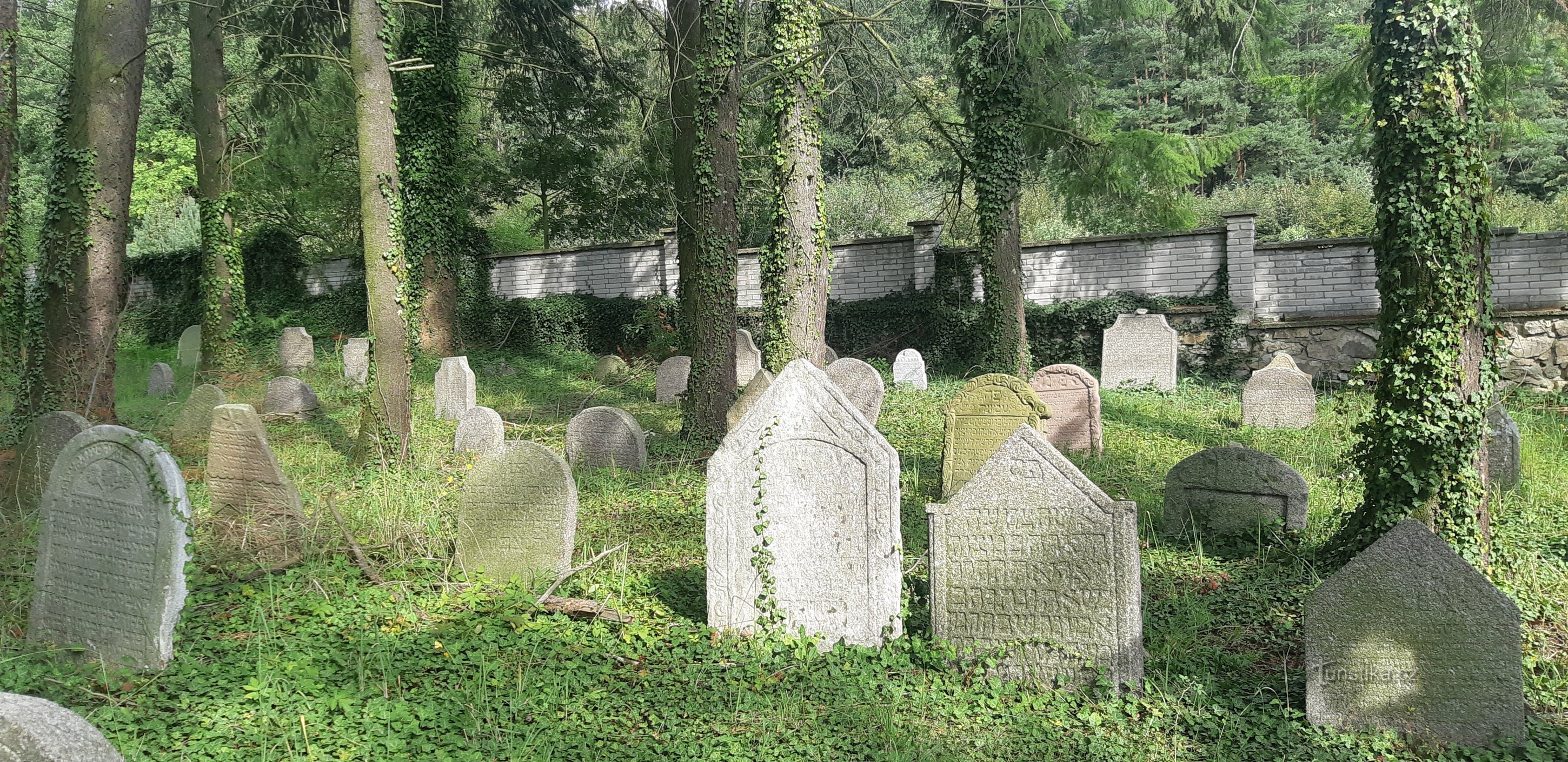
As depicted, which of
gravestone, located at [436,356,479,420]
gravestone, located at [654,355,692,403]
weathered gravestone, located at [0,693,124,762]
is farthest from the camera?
gravestone, located at [654,355,692,403]

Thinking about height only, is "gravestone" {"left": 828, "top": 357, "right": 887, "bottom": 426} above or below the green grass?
above

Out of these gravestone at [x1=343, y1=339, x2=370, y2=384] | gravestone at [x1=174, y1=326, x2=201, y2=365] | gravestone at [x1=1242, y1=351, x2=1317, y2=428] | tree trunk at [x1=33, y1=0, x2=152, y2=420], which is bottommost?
gravestone at [x1=1242, y1=351, x2=1317, y2=428]

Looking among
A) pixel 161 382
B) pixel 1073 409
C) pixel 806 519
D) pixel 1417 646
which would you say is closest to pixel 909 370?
pixel 1073 409

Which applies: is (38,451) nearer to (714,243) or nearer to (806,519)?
(714,243)

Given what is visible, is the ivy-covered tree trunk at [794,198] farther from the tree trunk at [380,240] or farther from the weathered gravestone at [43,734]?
the weathered gravestone at [43,734]

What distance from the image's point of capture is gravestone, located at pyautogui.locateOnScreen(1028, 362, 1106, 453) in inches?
377

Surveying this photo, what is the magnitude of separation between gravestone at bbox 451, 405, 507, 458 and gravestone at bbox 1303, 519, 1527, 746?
7.33m

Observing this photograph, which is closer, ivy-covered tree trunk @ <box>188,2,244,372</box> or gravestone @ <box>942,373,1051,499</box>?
gravestone @ <box>942,373,1051,499</box>

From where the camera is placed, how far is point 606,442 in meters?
9.31

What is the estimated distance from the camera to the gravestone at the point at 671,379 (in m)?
14.5

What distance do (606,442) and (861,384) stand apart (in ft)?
11.5

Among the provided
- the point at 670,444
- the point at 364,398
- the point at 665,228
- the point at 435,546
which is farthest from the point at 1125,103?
the point at 435,546

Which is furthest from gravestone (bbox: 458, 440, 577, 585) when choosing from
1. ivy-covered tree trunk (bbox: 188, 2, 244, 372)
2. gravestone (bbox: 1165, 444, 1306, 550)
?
ivy-covered tree trunk (bbox: 188, 2, 244, 372)

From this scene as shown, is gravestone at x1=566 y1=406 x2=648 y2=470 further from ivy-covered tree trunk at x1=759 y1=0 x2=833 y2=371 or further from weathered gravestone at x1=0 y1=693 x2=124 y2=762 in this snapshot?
weathered gravestone at x1=0 y1=693 x2=124 y2=762
